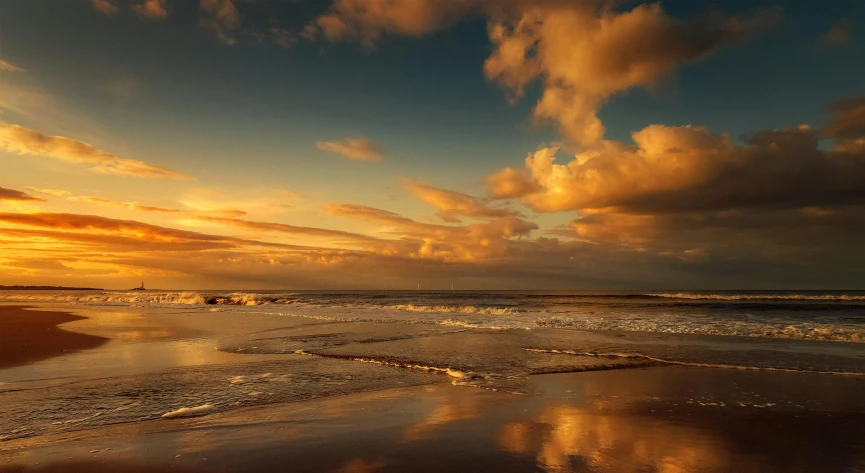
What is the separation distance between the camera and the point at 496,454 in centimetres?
613

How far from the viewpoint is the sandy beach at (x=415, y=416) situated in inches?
234

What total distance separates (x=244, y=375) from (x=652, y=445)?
9755mm

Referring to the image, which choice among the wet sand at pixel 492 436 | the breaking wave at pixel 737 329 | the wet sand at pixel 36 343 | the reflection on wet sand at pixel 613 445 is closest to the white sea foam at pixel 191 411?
the wet sand at pixel 492 436

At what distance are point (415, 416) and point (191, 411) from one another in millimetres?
4214

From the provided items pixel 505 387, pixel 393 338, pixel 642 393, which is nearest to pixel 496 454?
pixel 505 387

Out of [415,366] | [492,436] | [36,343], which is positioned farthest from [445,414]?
[36,343]

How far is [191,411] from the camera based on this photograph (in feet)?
27.0

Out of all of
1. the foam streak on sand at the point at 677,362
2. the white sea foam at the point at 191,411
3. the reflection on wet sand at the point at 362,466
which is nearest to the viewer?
the reflection on wet sand at the point at 362,466

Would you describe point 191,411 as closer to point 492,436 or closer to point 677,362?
point 492,436

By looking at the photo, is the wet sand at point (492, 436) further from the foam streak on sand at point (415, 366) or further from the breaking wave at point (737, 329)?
the breaking wave at point (737, 329)

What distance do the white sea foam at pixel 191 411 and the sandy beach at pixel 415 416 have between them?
1.0 inches

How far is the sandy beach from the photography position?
5.93 m

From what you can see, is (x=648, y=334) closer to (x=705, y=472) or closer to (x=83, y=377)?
(x=705, y=472)

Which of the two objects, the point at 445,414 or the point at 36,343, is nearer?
the point at 445,414
